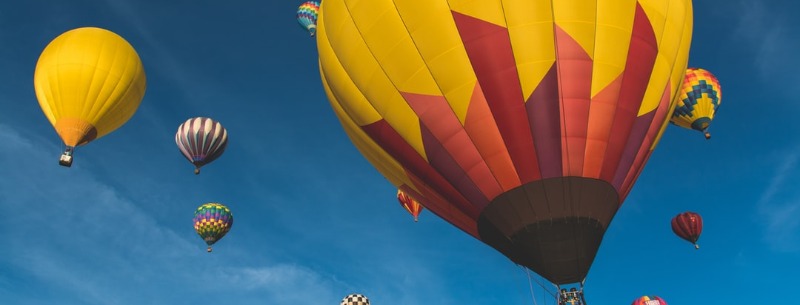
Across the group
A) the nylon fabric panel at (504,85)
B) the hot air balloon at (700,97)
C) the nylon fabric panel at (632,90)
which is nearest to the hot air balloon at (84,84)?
the nylon fabric panel at (504,85)

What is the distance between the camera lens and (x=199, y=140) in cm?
2538

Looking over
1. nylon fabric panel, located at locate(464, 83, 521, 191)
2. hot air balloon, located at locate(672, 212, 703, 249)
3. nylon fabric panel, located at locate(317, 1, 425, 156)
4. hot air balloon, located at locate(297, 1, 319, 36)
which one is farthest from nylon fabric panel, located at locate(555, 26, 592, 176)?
hot air balloon, located at locate(297, 1, 319, 36)

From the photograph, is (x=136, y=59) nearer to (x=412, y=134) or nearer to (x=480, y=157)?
(x=412, y=134)

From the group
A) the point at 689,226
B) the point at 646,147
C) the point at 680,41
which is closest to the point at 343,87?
the point at 646,147

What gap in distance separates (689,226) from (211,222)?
2346cm

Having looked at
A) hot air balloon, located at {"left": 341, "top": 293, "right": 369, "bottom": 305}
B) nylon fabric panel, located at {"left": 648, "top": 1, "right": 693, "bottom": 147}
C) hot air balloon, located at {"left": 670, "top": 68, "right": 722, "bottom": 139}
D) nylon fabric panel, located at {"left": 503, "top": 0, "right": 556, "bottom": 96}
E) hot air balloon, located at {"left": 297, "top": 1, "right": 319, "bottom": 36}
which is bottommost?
nylon fabric panel, located at {"left": 503, "top": 0, "right": 556, "bottom": 96}

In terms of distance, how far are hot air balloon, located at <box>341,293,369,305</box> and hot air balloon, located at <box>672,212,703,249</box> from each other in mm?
15537

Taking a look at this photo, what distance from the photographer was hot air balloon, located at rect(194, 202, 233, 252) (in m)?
29.8

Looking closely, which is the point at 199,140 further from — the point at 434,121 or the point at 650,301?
the point at 650,301

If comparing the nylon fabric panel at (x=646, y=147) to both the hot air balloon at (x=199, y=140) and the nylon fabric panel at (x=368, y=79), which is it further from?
the hot air balloon at (x=199, y=140)

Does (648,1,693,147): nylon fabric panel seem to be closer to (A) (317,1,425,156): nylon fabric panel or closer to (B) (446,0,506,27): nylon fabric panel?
(B) (446,0,506,27): nylon fabric panel

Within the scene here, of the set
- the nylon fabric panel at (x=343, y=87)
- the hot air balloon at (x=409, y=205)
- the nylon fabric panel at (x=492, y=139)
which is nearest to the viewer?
the nylon fabric panel at (x=492, y=139)

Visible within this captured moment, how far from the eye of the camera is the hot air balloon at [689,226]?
27.7m

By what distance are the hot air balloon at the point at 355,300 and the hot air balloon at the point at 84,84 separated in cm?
1325
